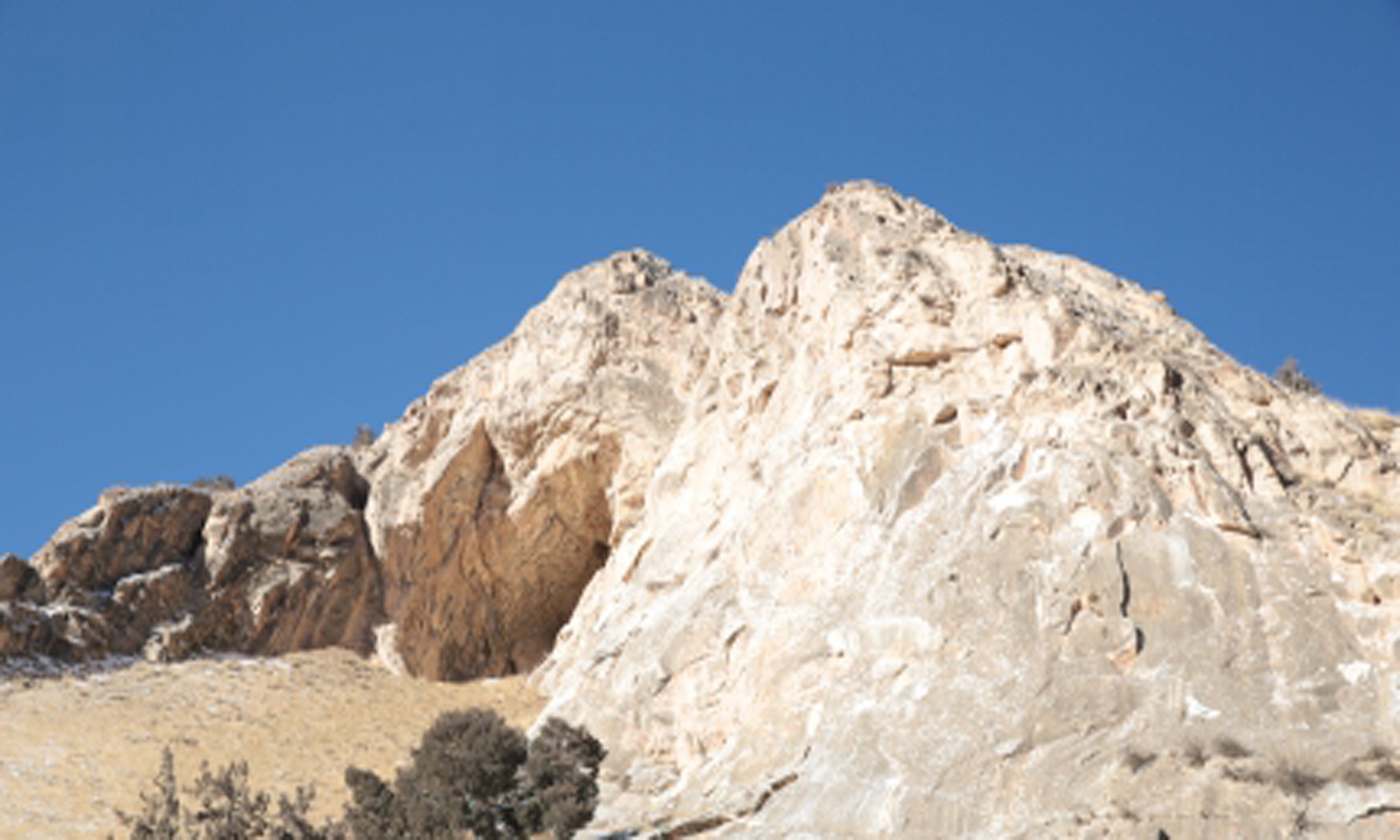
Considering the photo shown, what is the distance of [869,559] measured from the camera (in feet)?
94.4

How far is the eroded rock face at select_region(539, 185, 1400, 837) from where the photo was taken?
23.0m

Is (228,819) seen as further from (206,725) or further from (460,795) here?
(206,725)

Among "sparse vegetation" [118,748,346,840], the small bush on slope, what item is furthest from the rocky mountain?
"sparse vegetation" [118,748,346,840]

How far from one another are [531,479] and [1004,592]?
21.9 metres

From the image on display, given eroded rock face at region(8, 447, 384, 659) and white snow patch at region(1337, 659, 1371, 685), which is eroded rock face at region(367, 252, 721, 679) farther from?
white snow patch at region(1337, 659, 1371, 685)

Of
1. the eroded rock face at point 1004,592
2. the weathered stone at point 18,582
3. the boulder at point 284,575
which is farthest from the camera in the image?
the boulder at point 284,575

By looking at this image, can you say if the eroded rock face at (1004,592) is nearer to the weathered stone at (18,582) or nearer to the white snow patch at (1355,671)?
the white snow patch at (1355,671)

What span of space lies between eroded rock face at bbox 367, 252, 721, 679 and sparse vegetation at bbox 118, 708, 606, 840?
1506 centimetres

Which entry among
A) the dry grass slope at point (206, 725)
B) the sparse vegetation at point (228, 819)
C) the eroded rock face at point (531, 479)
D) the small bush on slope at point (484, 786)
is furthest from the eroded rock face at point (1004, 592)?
the eroded rock face at point (531, 479)

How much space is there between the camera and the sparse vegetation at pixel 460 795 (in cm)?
2759

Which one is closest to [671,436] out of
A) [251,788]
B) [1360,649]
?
[251,788]

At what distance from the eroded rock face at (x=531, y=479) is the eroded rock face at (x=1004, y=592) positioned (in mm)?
8198

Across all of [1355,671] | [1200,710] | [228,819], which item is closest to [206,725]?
[228,819]

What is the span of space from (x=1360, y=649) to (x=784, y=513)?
1162 cm
